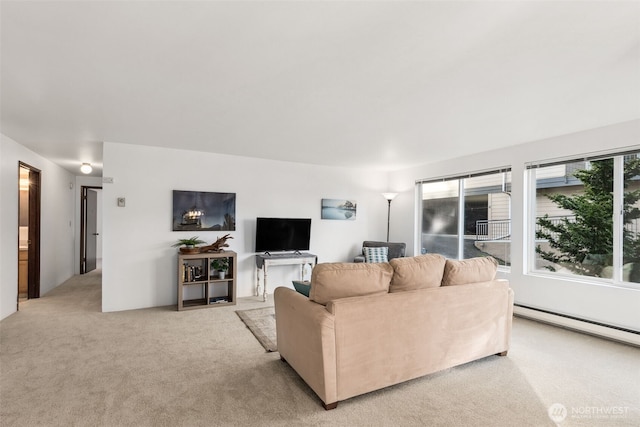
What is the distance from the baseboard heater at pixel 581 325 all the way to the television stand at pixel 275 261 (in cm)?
306

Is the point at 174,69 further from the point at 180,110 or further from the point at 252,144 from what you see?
the point at 252,144

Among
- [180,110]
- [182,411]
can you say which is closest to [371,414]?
[182,411]

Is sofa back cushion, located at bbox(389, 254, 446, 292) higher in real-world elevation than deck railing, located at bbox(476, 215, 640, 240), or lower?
lower

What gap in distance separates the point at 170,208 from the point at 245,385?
10.2 ft

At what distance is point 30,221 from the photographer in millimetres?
4879

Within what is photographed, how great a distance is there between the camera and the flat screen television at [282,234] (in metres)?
5.14

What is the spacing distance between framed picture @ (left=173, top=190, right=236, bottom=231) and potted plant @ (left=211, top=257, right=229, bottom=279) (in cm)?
52

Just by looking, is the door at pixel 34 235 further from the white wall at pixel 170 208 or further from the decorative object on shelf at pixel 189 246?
the decorative object on shelf at pixel 189 246

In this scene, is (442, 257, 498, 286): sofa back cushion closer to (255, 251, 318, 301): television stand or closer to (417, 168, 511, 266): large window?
(417, 168, 511, 266): large window

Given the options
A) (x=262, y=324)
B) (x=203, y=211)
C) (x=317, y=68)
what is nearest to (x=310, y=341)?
(x=262, y=324)

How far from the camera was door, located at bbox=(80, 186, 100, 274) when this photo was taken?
709 centimetres

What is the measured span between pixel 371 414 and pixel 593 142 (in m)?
3.75

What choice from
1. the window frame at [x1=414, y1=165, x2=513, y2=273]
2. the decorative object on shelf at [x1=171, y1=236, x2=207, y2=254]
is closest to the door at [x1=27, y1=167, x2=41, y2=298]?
the decorative object on shelf at [x1=171, y1=236, x2=207, y2=254]

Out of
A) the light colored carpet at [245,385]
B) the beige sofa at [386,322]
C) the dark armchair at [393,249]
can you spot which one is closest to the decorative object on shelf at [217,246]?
the light colored carpet at [245,385]
